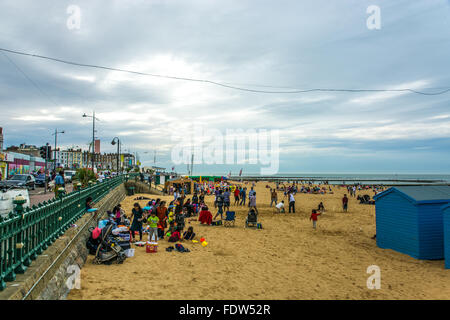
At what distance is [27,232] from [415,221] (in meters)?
12.1

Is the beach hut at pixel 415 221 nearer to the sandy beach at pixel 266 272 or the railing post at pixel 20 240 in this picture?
the sandy beach at pixel 266 272

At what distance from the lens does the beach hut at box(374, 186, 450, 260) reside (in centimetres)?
1018

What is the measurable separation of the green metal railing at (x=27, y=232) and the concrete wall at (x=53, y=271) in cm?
13

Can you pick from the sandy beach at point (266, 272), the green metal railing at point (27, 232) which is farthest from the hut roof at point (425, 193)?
the green metal railing at point (27, 232)

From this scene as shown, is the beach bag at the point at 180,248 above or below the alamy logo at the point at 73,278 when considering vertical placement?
below

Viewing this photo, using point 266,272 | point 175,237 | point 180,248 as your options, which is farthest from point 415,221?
point 175,237

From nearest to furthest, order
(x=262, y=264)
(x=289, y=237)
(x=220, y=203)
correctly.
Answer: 1. (x=262, y=264)
2. (x=289, y=237)
3. (x=220, y=203)

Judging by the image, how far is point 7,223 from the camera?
167 inches

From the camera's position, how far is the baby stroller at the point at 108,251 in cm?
832

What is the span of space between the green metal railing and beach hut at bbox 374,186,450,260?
11.9 meters

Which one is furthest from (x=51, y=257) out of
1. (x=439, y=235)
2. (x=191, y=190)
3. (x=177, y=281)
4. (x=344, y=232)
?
(x=191, y=190)

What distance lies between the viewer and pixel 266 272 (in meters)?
8.38

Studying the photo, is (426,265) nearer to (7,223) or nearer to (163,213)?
(163,213)
